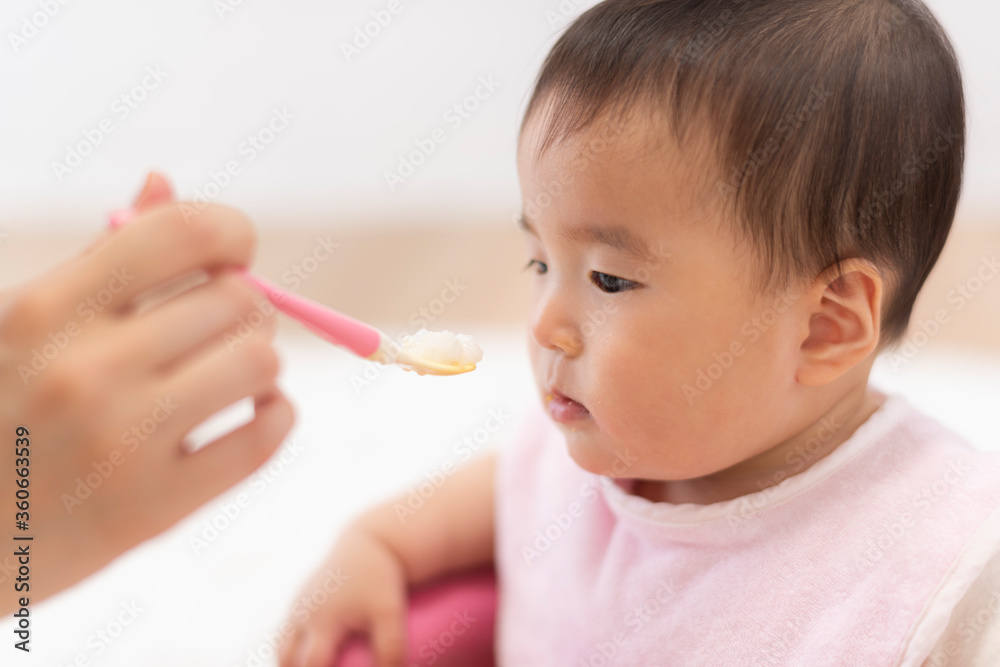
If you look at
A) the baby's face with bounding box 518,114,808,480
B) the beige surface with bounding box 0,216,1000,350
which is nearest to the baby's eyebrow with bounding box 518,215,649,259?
the baby's face with bounding box 518,114,808,480

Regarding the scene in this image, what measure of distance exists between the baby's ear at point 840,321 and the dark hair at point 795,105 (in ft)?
0.04

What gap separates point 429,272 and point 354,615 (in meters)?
1.32

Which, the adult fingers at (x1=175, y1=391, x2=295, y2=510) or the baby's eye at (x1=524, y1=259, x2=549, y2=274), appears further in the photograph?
the baby's eye at (x1=524, y1=259, x2=549, y2=274)

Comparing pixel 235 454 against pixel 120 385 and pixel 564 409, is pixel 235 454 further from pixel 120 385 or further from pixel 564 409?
pixel 564 409

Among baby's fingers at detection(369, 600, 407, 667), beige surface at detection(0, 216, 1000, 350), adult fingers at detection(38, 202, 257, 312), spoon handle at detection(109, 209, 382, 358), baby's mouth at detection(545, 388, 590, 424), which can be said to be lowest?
beige surface at detection(0, 216, 1000, 350)

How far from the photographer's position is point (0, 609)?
0.59 meters

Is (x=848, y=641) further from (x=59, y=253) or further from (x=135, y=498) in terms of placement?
(x=59, y=253)

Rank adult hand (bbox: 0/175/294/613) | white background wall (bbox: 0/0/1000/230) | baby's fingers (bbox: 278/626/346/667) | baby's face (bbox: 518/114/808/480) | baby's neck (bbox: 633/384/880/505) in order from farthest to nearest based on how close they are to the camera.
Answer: white background wall (bbox: 0/0/1000/230) < baby's fingers (bbox: 278/626/346/667) < baby's neck (bbox: 633/384/880/505) < baby's face (bbox: 518/114/808/480) < adult hand (bbox: 0/175/294/613)

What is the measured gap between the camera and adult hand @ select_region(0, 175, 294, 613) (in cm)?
50

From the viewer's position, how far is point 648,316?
625 millimetres

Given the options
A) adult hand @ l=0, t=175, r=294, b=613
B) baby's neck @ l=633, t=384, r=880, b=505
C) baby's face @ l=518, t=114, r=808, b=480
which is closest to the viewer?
adult hand @ l=0, t=175, r=294, b=613

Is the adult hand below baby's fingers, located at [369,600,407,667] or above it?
above

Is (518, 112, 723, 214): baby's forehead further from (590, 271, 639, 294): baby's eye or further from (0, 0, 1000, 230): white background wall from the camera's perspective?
(0, 0, 1000, 230): white background wall

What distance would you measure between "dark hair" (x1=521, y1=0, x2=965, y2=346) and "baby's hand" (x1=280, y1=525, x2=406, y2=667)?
1.59 ft
